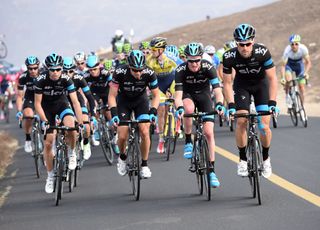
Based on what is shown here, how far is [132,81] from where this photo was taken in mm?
13188

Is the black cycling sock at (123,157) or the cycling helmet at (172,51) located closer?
the black cycling sock at (123,157)

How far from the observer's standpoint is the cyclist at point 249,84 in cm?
1139

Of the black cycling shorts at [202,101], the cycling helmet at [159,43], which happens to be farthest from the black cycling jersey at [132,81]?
the cycling helmet at [159,43]

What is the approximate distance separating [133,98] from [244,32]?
2775 millimetres

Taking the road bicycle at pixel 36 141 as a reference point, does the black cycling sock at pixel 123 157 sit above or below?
below

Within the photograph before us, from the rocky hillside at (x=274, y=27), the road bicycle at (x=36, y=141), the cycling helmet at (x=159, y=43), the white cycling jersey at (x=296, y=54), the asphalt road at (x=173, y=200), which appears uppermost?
the rocky hillside at (x=274, y=27)

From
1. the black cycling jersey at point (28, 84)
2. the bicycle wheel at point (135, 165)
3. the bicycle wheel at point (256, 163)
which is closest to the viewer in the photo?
the bicycle wheel at point (256, 163)

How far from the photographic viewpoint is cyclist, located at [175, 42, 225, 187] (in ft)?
40.5

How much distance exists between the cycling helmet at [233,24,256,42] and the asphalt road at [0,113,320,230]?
6.68 ft

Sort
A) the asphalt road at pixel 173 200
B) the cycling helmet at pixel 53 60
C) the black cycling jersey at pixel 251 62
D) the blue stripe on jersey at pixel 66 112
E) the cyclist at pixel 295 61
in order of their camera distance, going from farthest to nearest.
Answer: the cyclist at pixel 295 61 < the blue stripe on jersey at pixel 66 112 < the cycling helmet at pixel 53 60 < the black cycling jersey at pixel 251 62 < the asphalt road at pixel 173 200

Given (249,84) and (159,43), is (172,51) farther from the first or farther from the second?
(249,84)

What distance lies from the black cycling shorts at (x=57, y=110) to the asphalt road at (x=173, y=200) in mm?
1186

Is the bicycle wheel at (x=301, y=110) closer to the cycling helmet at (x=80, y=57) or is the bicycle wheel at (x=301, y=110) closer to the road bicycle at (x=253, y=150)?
the cycling helmet at (x=80, y=57)

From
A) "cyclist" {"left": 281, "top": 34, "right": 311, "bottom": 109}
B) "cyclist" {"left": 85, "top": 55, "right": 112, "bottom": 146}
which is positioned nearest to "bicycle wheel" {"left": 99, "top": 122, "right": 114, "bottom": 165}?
"cyclist" {"left": 85, "top": 55, "right": 112, "bottom": 146}
